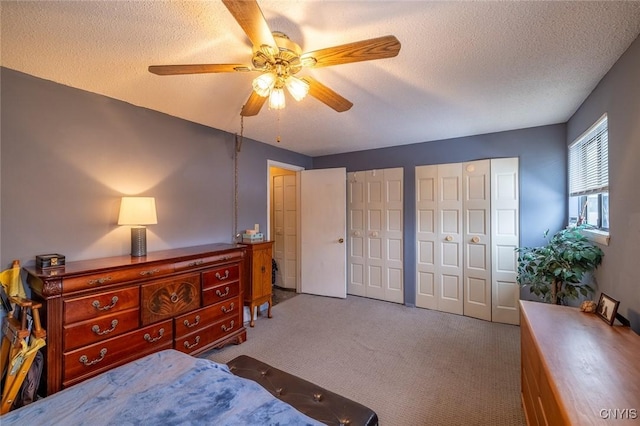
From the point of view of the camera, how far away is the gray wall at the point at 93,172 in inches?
74.2

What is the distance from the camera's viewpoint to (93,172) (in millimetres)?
2248

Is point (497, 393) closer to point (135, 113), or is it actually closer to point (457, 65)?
point (457, 65)

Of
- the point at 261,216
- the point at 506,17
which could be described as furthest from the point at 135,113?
→ the point at 506,17

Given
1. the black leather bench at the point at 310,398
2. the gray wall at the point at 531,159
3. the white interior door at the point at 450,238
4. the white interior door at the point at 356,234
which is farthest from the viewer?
the white interior door at the point at 356,234

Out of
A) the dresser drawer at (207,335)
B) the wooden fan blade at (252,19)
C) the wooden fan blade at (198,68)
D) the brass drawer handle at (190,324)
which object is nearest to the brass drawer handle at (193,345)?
the dresser drawer at (207,335)

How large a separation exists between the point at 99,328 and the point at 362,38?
2516 mm

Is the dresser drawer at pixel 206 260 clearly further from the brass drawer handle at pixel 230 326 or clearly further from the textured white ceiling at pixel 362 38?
the textured white ceiling at pixel 362 38

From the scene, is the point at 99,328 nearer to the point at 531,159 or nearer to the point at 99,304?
the point at 99,304

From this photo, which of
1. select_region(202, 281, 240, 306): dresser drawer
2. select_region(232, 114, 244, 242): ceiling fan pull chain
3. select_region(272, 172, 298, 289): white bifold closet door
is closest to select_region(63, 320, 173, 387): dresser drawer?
select_region(202, 281, 240, 306): dresser drawer

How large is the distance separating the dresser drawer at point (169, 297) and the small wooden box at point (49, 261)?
0.55 m

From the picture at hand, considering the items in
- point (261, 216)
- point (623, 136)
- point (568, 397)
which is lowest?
point (568, 397)

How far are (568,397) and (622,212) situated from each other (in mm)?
1432

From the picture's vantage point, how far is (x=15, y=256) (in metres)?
1.87

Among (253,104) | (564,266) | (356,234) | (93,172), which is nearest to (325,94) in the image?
(253,104)
